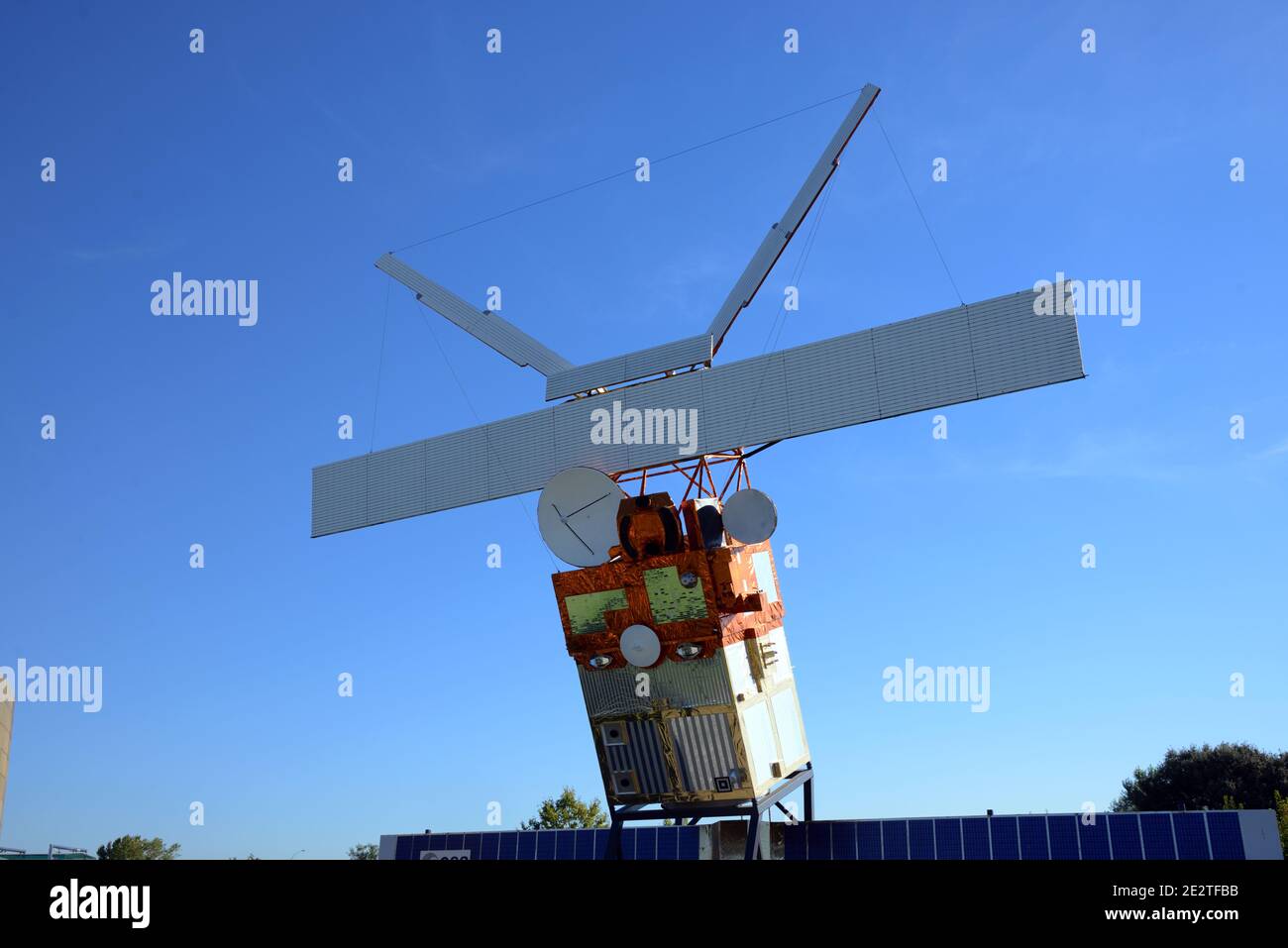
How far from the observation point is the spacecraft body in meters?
32.3

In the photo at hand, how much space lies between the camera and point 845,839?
37.2 metres

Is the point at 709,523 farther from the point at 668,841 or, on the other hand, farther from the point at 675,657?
the point at 668,841

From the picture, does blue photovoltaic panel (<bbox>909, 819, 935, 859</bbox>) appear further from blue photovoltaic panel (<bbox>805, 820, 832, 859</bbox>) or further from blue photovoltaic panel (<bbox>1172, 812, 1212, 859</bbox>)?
blue photovoltaic panel (<bbox>1172, 812, 1212, 859</bbox>)

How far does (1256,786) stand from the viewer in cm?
7169

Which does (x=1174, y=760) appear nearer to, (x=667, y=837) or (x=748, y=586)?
(x=667, y=837)

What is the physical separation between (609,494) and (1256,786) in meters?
58.7

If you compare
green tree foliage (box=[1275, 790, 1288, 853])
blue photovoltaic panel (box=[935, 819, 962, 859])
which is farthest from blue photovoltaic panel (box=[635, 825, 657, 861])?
green tree foliage (box=[1275, 790, 1288, 853])
